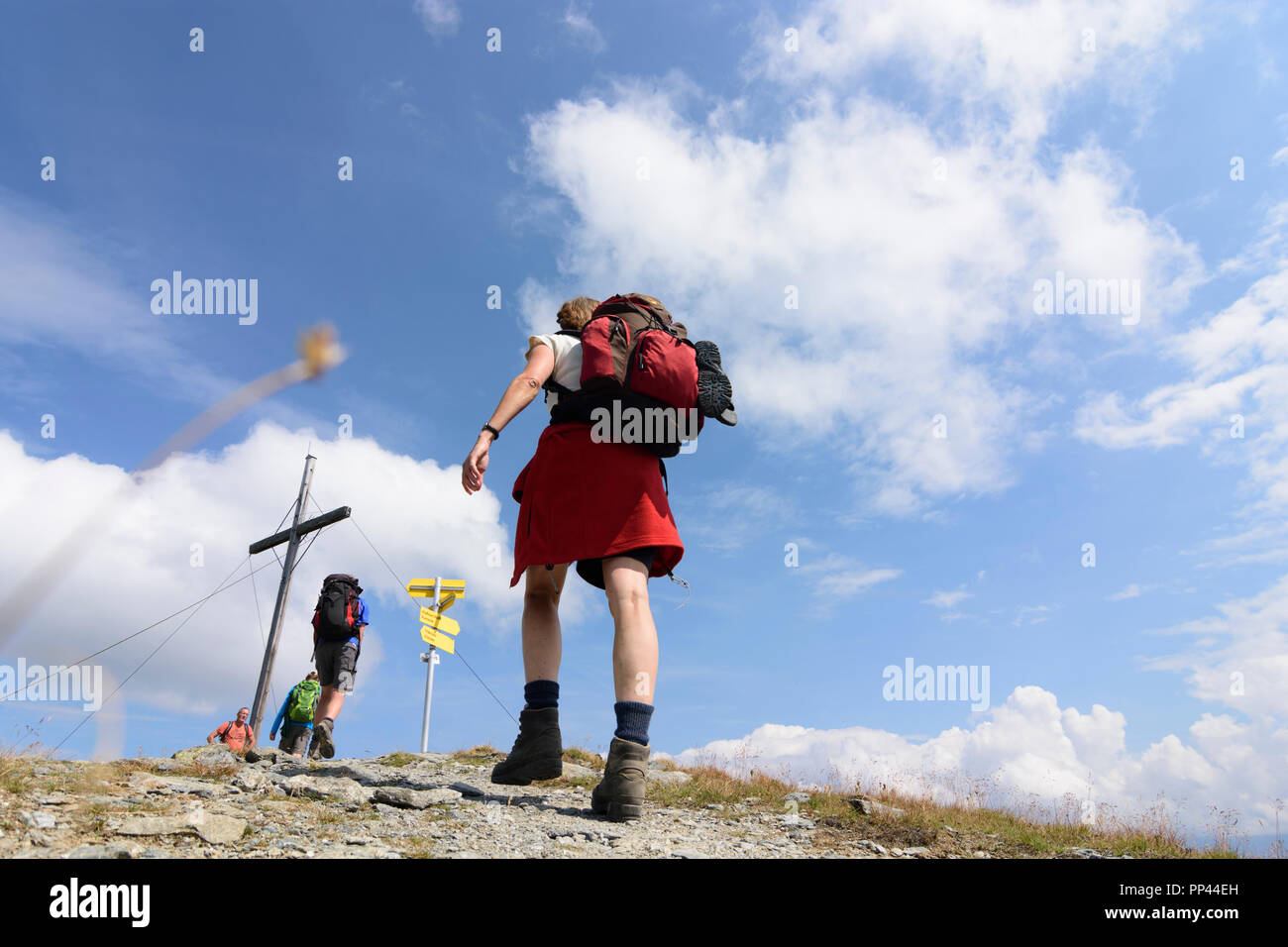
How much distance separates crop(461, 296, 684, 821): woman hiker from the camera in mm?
3344

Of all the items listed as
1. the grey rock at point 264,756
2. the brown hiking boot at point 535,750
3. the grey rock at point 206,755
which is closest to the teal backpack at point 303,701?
the grey rock at point 206,755

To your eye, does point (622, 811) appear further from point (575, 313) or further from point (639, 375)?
point (575, 313)

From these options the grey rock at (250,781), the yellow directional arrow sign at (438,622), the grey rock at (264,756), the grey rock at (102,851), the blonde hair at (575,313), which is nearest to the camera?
the grey rock at (102,851)

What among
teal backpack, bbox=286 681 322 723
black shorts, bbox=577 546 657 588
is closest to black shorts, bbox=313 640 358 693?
teal backpack, bbox=286 681 322 723

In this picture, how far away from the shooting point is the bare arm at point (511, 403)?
3.59 metres

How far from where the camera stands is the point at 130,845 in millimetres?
2227

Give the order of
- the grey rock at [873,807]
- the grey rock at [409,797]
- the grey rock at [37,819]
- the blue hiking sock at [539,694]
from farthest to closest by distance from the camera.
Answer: the grey rock at [873,807], the blue hiking sock at [539,694], the grey rock at [409,797], the grey rock at [37,819]

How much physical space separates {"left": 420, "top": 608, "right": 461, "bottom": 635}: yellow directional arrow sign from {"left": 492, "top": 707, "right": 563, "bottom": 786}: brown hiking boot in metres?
8.30

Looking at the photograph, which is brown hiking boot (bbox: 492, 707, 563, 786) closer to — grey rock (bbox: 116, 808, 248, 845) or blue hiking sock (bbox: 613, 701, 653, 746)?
blue hiking sock (bbox: 613, 701, 653, 746)

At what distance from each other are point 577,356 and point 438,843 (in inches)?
93.1

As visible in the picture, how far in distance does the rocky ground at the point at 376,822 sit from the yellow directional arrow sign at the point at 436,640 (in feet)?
22.7

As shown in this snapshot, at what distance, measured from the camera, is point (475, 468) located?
141 inches

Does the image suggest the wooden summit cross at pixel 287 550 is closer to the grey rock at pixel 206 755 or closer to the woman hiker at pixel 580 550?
the grey rock at pixel 206 755
